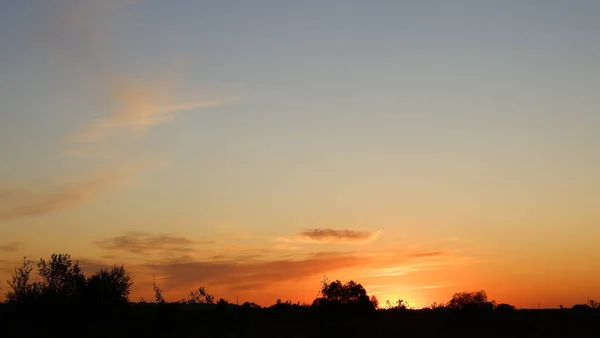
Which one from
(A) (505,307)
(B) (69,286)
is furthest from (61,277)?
(A) (505,307)

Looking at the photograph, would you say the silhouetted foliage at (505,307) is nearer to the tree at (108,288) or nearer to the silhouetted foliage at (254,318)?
the silhouetted foliage at (254,318)

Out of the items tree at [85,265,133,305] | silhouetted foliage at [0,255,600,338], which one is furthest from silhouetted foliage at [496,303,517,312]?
tree at [85,265,133,305]

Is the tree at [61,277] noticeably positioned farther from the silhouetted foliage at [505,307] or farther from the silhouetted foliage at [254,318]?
the silhouetted foliage at [505,307]

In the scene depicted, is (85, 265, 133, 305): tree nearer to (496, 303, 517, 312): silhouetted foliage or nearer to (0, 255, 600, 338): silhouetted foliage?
(0, 255, 600, 338): silhouetted foliage

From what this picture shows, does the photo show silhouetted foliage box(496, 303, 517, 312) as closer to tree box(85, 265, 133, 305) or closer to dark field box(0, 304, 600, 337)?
dark field box(0, 304, 600, 337)

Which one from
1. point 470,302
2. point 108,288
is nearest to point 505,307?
point 470,302

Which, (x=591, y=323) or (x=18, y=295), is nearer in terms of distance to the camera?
(x=591, y=323)

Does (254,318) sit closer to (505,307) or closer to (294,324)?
(294,324)

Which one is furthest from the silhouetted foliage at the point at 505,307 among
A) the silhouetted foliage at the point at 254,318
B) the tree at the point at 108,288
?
the tree at the point at 108,288

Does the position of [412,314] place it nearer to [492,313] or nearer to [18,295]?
[492,313]

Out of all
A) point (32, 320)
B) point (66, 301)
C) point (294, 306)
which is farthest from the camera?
point (294, 306)

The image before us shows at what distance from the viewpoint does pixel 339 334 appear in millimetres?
48031

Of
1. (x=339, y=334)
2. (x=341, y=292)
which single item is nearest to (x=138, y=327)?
(x=339, y=334)

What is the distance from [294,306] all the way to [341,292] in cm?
548
